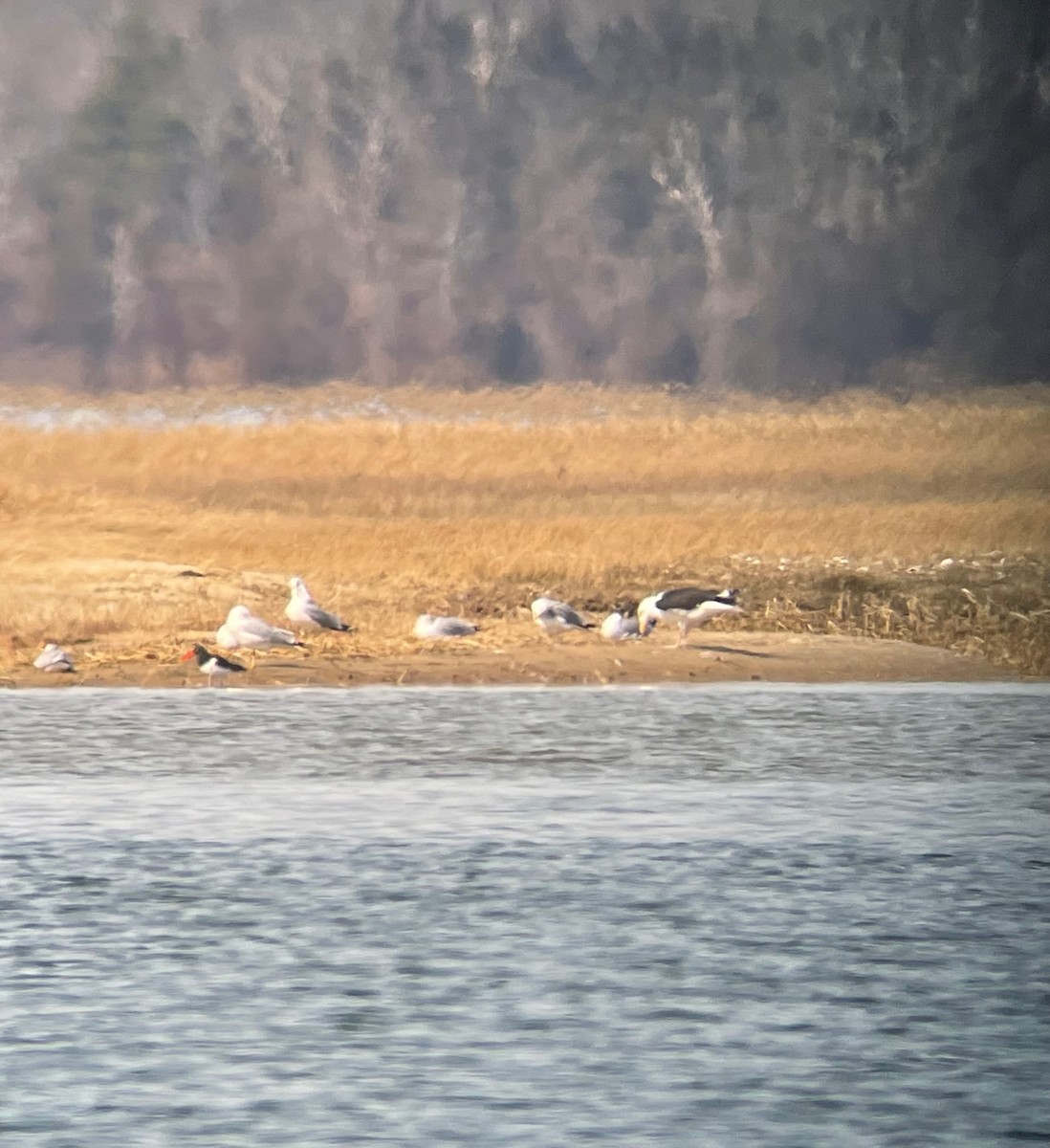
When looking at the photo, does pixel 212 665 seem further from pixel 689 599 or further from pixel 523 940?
pixel 523 940

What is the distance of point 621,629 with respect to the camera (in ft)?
59.6

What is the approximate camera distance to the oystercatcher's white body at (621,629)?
18.1 m

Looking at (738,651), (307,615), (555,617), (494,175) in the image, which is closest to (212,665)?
(307,615)

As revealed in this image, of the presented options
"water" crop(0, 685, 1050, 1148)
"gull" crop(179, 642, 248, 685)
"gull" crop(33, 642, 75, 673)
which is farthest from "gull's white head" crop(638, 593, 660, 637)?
"water" crop(0, 685, 1050, 1148)

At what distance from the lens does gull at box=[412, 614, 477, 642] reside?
1805cm

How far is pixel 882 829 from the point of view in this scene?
399 inches

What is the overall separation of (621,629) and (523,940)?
414 inches

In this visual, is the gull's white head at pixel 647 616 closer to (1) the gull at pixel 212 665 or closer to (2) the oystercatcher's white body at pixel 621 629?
(2) the oystercatcher's white body at pixel 621 629

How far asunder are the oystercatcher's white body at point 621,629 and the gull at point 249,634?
2302 mm

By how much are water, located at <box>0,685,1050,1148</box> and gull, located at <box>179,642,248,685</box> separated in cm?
305

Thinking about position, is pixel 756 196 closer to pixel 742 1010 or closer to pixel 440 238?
pixel 440 238

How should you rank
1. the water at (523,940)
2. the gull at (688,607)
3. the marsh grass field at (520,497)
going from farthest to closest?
the marsh grass field at (520,497), the gull at (688,607), the water at (523,940)

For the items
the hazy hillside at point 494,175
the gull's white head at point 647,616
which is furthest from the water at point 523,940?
the hazy hillside at point 494,175

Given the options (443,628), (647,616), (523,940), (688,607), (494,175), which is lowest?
(443,628)
